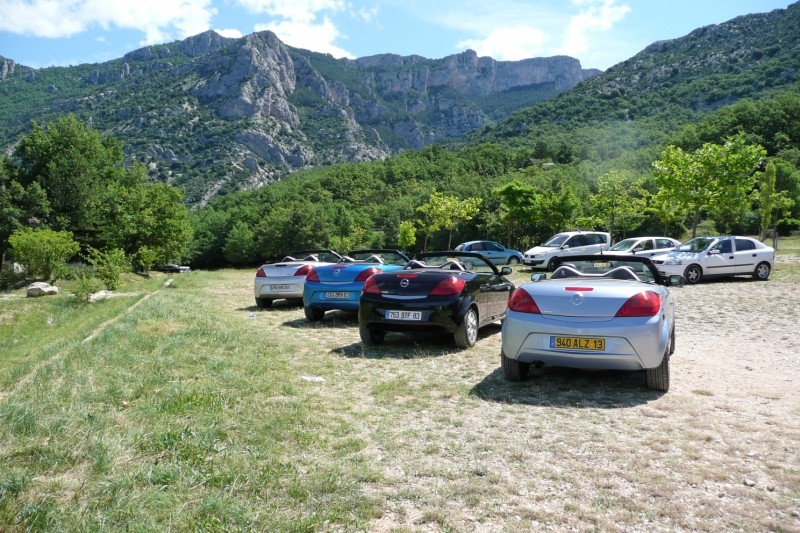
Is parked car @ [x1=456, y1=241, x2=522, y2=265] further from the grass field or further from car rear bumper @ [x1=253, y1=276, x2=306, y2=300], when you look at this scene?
the grass field

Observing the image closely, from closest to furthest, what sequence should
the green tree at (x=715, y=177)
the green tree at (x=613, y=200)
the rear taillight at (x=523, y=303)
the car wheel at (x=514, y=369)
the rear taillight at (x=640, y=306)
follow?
the rear taillight at (x=640, y=306)
the rear taillight at (x=523, y=303)
the car wheel at (x=514, y=369)
the green tree at (x=715, y=177)
the green tree at (x=613, y=200)

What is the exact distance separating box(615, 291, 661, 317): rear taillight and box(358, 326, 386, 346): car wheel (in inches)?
144

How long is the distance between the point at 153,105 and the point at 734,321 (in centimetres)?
12876

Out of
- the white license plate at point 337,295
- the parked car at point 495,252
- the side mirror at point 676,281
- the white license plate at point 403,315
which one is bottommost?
the parked car at point 495,252

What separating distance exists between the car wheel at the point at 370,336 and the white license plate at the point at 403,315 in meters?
0.48

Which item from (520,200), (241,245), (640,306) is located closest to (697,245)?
(640,306)

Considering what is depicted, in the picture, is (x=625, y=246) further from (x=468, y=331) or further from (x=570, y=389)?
(x=570, y=389)

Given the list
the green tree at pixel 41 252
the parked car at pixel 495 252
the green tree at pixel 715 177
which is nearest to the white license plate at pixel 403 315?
the green tree at pixel 715 177

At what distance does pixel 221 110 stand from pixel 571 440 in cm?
12799

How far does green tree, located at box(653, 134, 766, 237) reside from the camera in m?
24.1

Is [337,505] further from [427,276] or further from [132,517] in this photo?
[427,276]

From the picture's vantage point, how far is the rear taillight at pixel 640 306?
5.15m

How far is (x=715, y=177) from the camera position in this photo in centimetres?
2453

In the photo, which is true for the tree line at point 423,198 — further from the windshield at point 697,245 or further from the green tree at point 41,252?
the windshield at point 697,245
